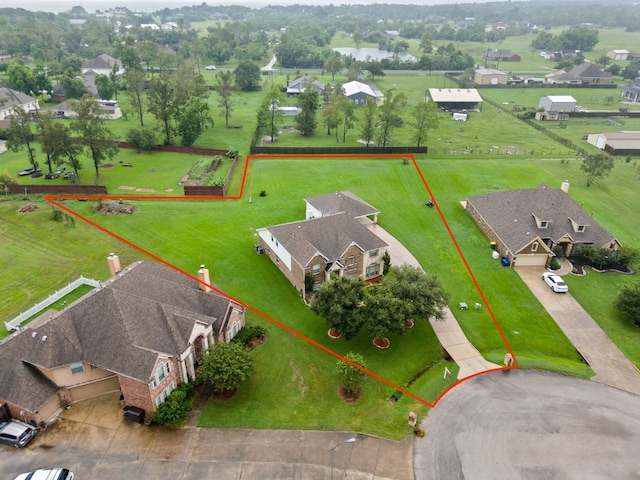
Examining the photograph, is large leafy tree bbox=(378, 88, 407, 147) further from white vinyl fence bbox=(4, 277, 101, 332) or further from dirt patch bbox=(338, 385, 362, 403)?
dirt patch bbox=(338, 385, 362, 403)

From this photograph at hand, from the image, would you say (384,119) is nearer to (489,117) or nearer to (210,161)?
(210,161)

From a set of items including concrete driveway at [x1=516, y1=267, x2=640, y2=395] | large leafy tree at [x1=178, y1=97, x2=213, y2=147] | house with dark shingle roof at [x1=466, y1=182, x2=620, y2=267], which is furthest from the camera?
large leafy tree at [x1=178, y1=97, x2=213, y2=147]

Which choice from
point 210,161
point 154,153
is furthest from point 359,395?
point 154,153

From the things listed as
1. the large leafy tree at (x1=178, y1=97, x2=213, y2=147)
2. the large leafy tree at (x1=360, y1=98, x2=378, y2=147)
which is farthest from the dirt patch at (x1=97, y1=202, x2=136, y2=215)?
the large leafy tree at (x1=360, y1=98, x2=378, y2=147)

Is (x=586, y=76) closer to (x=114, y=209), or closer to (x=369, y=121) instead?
(x=369, y=121)

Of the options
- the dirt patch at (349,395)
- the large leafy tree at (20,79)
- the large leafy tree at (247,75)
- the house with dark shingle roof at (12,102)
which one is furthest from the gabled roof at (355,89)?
the dirt patch at (349,395)

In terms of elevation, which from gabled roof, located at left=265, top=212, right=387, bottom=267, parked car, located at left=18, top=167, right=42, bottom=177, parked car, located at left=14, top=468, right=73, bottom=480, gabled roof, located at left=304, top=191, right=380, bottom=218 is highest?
gabled roof, located at left=265, top=212, right=387, bottom=267
